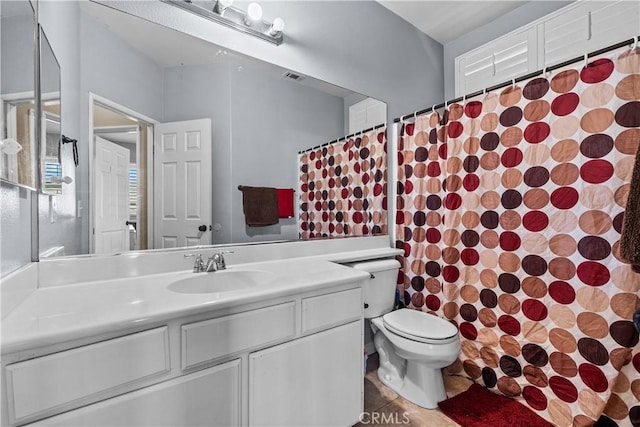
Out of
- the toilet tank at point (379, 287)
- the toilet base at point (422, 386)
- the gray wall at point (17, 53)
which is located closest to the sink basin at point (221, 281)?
the toilet tank at point (379, 287)

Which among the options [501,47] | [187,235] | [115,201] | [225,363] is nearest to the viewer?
[225,363]

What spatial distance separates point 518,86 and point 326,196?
129cm

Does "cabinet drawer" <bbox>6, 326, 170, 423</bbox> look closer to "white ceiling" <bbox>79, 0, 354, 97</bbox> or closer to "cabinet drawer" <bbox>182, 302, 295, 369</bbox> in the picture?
"cabinet drawer" <bbox>182, 302, 295, 369</bbox>

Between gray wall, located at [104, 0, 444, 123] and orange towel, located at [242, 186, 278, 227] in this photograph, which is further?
orange towel, located at [242, 186, 278, 227]

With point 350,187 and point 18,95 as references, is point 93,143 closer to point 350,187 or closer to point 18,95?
point 18,95

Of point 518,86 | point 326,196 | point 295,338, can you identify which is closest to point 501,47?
point 518,86

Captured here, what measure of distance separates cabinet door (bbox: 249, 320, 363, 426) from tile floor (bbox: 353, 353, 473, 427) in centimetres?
31

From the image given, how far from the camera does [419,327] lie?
169 cm

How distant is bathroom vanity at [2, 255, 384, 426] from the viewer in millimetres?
714

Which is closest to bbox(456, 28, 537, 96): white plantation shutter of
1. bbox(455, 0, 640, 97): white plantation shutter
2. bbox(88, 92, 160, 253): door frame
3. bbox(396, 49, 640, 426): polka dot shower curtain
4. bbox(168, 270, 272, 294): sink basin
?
bbox(455, 0, 640, 97): white plantation shutter

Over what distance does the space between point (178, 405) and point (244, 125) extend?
1.28m

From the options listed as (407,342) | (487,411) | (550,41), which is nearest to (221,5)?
(407,342)

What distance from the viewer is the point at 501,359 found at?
171 centimetres

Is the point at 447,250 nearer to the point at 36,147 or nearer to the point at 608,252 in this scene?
the point at 608,252
